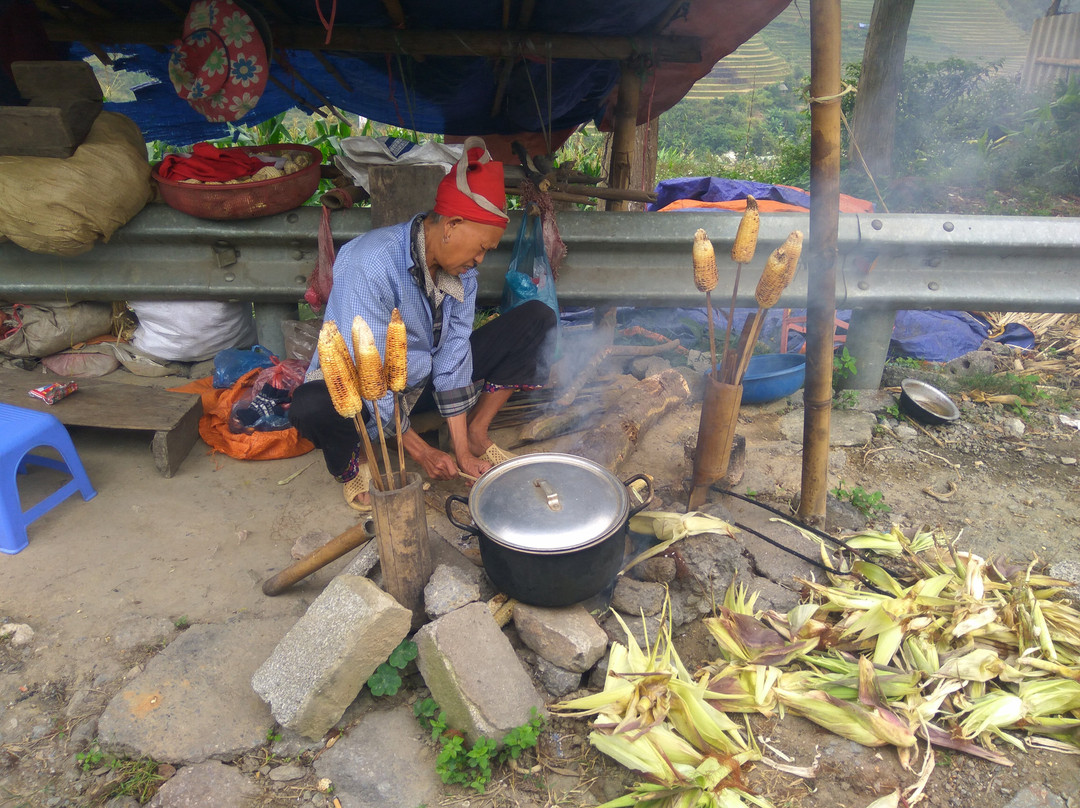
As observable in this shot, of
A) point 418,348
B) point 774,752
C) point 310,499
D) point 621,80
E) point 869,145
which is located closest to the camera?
Answer: point 774,752

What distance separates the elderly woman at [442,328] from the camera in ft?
9.59

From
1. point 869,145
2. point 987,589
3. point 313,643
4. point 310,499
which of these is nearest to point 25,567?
point 310,499

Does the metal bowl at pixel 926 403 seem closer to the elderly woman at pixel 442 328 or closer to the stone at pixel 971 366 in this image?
the stone at pixel 971 366

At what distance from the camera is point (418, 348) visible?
336 centimetres

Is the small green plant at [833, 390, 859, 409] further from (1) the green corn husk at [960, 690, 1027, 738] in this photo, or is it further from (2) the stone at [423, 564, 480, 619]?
(2) the stone at [423, 564, 480, 619]

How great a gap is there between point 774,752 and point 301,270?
3.71 metres

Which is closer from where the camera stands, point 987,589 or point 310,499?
point 987,589

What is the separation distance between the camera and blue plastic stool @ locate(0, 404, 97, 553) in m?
2.98

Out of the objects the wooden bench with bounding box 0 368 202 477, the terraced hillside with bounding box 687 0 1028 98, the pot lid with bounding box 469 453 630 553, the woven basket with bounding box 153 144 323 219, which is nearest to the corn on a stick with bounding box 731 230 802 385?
the pot lid with bounding box 469 453 630 553

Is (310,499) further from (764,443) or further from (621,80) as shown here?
(621,80)

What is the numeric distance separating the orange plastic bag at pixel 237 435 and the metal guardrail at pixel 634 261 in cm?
62

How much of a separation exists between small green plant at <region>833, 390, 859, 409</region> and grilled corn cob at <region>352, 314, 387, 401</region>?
11.2 ft

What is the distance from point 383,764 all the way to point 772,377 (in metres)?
3.36

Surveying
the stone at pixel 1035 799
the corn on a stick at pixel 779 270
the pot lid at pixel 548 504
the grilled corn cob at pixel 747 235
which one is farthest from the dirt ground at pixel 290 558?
the grilled corn cob at pixel 747 235
